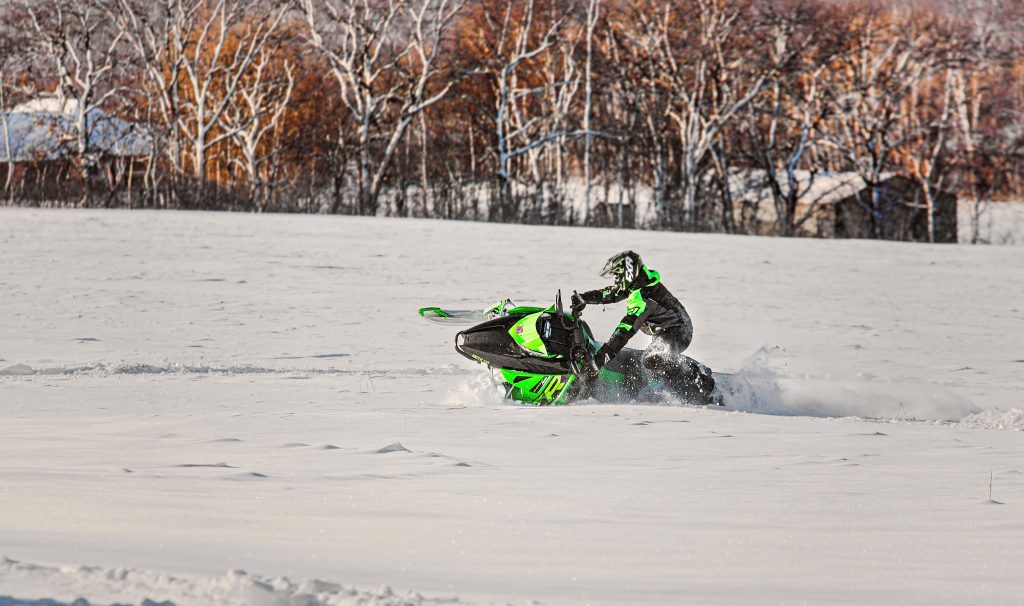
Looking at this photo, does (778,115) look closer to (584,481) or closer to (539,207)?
(539,207)

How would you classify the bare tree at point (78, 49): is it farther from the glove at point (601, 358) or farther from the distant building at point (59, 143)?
the glove at point (601, 358)

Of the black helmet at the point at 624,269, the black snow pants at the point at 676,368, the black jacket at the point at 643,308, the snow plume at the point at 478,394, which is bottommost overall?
the snow plume at the point at 478,394

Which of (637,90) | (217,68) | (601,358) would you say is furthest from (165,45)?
(601,358)

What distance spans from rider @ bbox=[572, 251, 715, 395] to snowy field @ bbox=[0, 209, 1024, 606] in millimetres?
422

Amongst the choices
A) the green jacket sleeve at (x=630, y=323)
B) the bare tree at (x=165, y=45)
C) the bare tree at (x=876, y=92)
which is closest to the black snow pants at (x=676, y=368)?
the green jacket sleeve at (x=630, y=323)

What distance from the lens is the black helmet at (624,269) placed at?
903cm

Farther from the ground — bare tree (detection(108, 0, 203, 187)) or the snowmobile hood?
bare tree (detection(108, 0, 203, 187))

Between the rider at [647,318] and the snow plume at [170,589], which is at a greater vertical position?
the rider at [647,318]

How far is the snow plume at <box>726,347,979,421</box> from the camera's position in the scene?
32.8ft

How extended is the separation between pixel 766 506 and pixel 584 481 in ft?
3.05

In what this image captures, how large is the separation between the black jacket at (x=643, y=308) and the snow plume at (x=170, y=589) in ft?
18.6

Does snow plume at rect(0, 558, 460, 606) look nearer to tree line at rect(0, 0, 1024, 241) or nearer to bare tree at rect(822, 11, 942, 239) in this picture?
tree line at rect(0, 0, 1024, 241)

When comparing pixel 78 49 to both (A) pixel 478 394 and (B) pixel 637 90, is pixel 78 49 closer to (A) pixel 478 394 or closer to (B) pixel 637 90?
(B) pixel 637 90

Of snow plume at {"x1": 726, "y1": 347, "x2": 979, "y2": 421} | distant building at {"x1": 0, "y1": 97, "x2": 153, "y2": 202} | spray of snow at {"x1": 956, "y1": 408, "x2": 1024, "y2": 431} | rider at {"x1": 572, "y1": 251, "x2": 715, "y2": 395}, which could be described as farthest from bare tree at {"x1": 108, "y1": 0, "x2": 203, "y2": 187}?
spray of snow at {"x1": 956, "y1": 408, "x2": 1024, "y2": 431}
